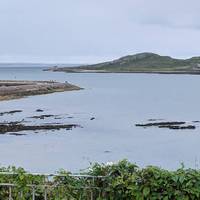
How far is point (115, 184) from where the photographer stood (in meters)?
6.88

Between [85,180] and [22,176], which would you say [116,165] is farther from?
[22,176]

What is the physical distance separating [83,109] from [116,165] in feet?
239

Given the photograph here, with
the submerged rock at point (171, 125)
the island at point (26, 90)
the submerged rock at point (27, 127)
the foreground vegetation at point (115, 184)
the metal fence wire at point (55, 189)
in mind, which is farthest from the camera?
the island at point (26, 90)

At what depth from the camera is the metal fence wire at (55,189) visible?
7.14 m

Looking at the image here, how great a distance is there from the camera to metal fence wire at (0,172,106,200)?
7.14m

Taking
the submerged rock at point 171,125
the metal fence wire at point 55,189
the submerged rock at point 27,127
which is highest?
the metal fence wire at point 55,189

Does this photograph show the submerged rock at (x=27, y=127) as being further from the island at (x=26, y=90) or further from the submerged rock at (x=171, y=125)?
the island at (x=26, y=90)

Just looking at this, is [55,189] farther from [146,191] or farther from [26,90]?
[26,90]

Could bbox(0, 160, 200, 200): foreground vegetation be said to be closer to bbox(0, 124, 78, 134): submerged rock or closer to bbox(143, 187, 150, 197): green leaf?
bbox(143, 187, 150, 197): green leaf

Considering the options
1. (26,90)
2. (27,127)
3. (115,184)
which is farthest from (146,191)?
(26,90)

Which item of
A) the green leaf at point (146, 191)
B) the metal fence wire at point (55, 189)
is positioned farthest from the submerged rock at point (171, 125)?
the green leaf at point (146, 191)

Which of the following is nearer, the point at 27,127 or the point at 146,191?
the point at 146,191

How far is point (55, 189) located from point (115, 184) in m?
0.87

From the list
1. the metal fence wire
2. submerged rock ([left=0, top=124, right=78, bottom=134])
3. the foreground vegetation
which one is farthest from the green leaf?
submerged rock ([left=0, top=124, right=78, bottom=134])
